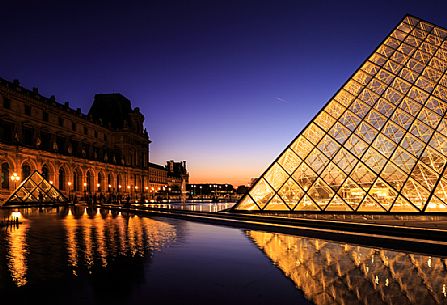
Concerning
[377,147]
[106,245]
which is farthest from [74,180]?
[106,245]

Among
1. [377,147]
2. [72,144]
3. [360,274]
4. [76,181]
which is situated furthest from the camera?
[72,144]

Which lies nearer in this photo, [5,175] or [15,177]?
[15,177]

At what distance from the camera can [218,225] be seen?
52.7ft

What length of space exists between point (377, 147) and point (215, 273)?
15.3 metres

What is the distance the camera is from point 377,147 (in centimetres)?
1919

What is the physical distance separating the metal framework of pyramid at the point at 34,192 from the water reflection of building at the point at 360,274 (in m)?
33.0

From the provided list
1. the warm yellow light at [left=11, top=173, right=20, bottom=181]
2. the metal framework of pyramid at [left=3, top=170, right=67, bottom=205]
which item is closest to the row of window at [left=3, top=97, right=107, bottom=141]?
the warm yellow light at [left=11, top=173, right=20, bottom=181]

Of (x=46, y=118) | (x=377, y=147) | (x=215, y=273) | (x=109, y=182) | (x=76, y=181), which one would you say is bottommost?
(x=215, y=273)

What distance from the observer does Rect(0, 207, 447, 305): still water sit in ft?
16.1

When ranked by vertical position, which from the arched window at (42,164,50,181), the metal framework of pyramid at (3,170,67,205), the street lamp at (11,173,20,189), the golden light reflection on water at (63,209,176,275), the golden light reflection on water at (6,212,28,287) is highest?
the arched window at (42,164,50,181)

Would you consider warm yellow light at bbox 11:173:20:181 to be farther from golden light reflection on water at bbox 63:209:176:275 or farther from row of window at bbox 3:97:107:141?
golden light reflection on water at bbox 63:209:176:275

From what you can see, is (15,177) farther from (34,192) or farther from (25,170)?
(25,170)

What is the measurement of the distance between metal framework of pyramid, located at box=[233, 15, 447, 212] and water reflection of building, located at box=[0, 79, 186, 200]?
31.6 meters

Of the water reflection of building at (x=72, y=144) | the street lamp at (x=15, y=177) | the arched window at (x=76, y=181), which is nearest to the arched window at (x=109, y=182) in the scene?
the water reflection of building at (x=72, y=144)
